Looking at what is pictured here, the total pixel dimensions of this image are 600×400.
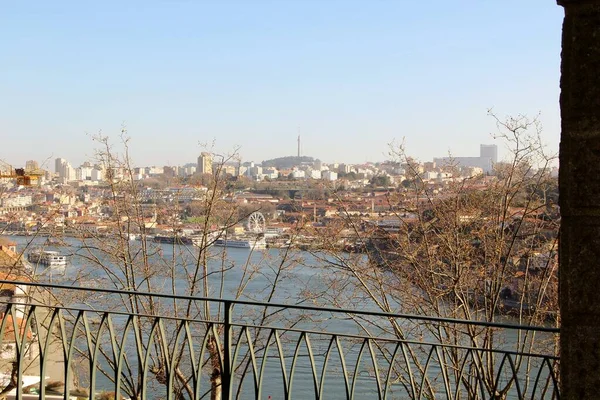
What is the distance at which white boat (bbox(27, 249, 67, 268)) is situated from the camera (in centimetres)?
1464

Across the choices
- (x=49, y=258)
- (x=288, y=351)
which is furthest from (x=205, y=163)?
(x=288, y=351)

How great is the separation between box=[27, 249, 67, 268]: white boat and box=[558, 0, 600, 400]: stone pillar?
13.2 m

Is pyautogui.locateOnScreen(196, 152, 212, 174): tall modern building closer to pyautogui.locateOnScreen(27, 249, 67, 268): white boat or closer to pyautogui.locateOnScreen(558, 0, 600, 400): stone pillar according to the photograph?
pyautogui.locateOnScreen(27, 249, 67, 268): white boat

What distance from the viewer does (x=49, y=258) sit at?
51.2ft

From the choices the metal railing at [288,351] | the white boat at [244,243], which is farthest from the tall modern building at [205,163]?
the metal railing at [288,351]

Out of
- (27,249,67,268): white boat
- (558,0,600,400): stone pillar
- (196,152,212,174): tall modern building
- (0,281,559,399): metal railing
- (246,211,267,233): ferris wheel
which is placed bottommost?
(0,281,559,399): metal railing

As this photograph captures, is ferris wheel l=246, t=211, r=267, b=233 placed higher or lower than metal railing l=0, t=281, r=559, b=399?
higher

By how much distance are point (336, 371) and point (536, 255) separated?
3.74 m

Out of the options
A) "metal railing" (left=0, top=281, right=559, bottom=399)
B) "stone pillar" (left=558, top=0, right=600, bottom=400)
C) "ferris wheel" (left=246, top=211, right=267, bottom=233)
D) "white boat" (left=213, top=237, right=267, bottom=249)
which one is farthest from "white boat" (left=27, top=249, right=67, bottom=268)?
"stone pillar" (left=558, top=0, right=600, bottom=400)

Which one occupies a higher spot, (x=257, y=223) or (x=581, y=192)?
(x=581, y=192)

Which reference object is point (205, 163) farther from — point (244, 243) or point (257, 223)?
point (244, 243)

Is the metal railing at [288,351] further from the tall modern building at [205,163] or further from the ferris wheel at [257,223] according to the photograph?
the tall modern building at [205,163]

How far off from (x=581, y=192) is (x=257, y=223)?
14.4m

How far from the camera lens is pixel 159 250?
13828 millimetres
